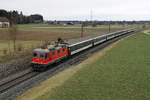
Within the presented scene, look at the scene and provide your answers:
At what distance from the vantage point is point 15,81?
18.7 meters

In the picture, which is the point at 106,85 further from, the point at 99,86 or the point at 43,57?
the point at 43,57

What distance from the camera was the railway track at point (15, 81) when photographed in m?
16.7

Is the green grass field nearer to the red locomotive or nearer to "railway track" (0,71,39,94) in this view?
the red locomotive

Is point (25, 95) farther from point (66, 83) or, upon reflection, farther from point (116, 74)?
point (116, 74)

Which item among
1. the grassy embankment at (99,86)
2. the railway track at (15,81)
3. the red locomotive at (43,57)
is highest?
the red locomotive at (43,57)

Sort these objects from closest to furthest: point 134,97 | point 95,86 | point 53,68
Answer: point 134,97 → point 95,86 → point 53,68

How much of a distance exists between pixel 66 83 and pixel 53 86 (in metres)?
1.23

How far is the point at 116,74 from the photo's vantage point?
18.2m

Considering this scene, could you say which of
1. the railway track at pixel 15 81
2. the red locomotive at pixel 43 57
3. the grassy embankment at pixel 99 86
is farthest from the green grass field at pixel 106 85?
the railway track at pixel 15 81

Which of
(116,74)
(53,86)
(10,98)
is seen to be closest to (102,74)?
(116,74)

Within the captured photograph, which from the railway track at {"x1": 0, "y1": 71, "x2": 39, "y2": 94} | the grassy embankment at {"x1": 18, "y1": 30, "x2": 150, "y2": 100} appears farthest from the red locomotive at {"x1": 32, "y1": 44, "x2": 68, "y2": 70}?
the grassy embankment at {"x1": 18, "y1": 30, "x2": 150, "y2": 100}

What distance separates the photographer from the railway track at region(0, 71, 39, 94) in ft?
54.8

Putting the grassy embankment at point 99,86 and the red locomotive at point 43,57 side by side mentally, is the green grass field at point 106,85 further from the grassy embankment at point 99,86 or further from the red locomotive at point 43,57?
the red locomotive at point 43,57

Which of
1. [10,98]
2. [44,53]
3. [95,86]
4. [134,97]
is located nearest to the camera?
[134,97]
